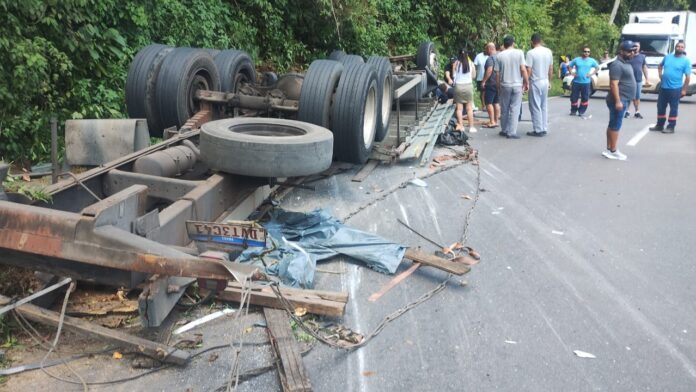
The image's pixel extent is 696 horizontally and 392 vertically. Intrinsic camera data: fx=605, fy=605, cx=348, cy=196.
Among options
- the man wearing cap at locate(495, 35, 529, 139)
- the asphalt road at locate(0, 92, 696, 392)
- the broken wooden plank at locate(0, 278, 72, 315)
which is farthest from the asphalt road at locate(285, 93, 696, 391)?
the man wearing cap at locate(495, 35, 529, 139)

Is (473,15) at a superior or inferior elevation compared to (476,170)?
superior

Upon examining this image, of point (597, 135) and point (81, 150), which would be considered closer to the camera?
point (81, 150)

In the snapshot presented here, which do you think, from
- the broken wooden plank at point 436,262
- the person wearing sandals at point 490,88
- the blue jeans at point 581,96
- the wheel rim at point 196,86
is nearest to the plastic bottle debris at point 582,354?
the broken wooden plank at point 436,262

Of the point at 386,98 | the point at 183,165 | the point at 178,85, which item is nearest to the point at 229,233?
the point at 183,165

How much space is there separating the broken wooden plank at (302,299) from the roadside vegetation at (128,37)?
4889 mm

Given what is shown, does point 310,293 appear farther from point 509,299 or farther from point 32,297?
point 32,297

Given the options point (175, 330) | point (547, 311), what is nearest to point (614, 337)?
point (547, 311)

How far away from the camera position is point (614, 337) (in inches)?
157

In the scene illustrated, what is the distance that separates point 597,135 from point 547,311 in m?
8.85

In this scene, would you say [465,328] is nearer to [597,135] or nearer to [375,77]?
[375,77]

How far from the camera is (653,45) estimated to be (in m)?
23.4

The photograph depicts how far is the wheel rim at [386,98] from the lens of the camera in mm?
8649

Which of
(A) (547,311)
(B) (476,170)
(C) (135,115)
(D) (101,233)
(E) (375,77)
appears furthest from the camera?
(B) (476,170)

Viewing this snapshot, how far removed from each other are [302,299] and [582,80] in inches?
527
